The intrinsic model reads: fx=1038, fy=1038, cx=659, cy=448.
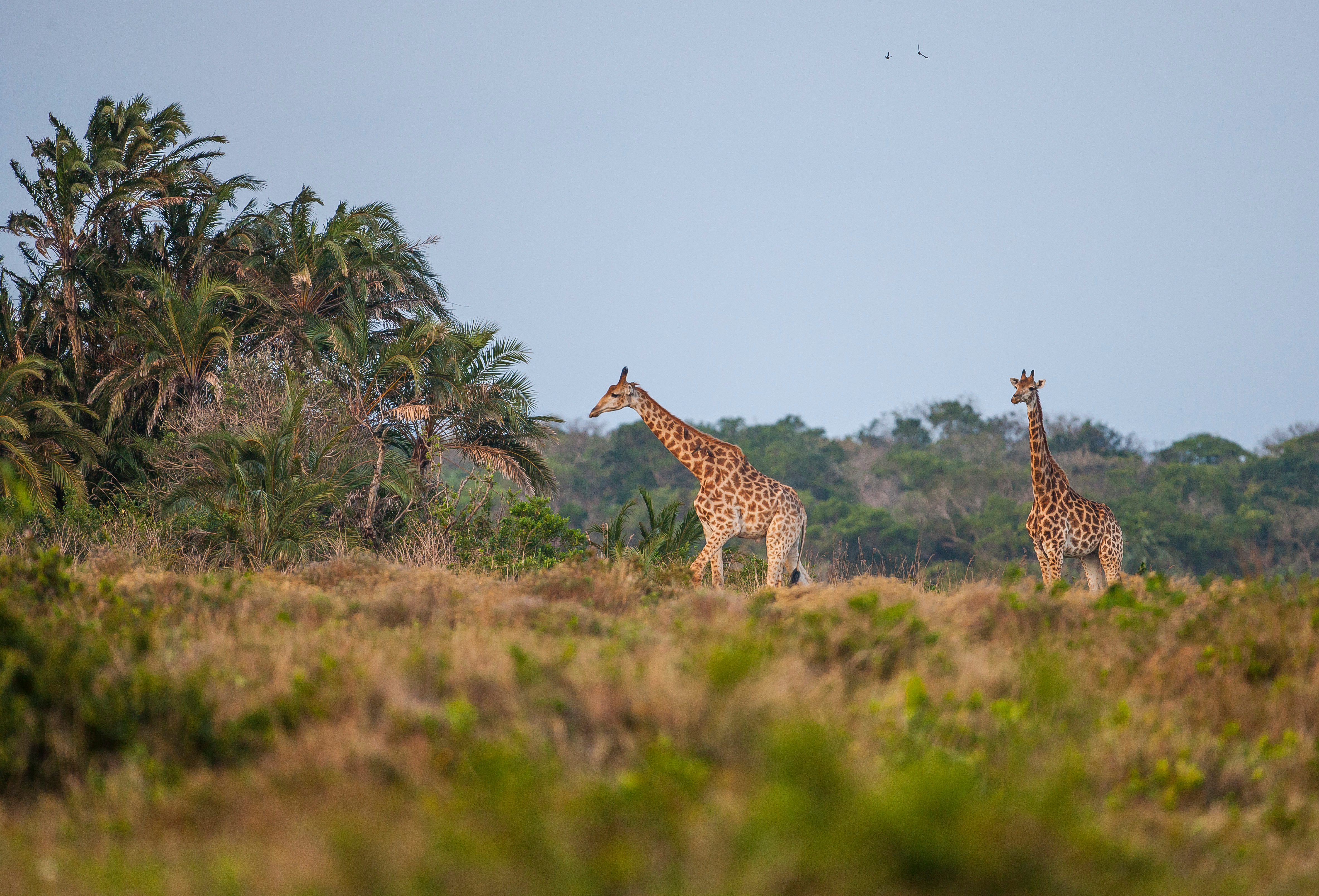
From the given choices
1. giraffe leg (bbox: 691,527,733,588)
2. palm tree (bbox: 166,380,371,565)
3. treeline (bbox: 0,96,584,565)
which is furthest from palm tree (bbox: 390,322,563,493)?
giraffe leg (bbox: 691,527,733,588)

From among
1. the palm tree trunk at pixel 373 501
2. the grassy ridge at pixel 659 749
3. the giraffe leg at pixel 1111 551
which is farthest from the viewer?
the palm tree trunk at pixel 373 501

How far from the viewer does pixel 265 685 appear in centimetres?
427

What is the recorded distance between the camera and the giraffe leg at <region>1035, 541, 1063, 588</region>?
10.4 meters

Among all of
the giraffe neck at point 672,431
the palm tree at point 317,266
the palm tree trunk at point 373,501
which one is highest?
the palm tree at point 317,266

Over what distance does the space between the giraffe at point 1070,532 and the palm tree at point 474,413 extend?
1063 cm

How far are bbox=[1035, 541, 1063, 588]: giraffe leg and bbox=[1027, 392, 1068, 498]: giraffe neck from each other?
2.08 ft

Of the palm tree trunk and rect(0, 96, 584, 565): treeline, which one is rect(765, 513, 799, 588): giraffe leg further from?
the palm tree trunk

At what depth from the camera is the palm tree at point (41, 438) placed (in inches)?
662

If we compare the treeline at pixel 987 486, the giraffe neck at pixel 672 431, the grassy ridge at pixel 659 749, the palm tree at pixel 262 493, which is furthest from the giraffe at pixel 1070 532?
the treeline at pixel 987 486

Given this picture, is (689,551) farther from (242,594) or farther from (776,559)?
(242,594)

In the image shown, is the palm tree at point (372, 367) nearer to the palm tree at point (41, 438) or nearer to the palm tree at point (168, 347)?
the palm tree at point (168, 347)

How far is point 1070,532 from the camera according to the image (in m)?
10.5

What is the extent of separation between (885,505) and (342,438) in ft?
109

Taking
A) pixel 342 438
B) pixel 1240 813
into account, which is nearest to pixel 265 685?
pixel 1240 813
